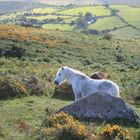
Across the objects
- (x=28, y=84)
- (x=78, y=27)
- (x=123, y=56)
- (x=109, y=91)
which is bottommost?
(x=78, y=27)

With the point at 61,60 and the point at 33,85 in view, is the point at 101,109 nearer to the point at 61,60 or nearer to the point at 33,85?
the point at 33,85

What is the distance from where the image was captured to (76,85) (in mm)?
16953

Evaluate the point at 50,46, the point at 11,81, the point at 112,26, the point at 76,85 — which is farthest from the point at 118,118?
the point at 112,26

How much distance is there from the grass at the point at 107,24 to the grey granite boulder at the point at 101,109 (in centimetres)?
10575

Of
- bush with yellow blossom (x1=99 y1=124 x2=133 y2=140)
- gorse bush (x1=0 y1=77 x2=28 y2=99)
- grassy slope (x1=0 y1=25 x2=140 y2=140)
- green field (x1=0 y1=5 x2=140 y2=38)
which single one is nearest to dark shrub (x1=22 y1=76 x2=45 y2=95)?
grassy slope (x1=0 y1=25 x2=140 y2=140)

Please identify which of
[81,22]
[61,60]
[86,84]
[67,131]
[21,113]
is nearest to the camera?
[67,131]

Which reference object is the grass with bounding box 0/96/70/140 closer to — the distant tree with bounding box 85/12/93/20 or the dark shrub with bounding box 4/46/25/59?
the dark shrub with bounding box 4/46/25/59

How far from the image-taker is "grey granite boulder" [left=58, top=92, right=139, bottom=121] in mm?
14531

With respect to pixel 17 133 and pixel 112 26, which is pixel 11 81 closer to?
pixel 17 133

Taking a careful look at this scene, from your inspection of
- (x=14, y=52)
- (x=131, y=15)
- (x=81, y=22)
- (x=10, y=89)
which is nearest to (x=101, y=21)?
(x=81, y=22)

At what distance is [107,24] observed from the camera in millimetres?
126000

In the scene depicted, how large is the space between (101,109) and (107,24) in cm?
11271

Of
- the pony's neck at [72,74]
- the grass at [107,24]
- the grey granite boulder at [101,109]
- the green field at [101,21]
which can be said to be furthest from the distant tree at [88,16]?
the grey granite boulder at [101,109]

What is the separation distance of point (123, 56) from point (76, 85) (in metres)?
37.5
